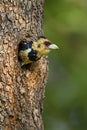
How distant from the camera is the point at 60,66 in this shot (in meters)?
8.35

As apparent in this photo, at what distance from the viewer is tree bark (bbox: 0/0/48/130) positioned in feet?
14.1

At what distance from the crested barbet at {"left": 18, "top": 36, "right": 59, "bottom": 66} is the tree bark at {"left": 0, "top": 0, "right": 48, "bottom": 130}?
0.04 metres

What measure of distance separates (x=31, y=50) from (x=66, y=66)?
12.8ft

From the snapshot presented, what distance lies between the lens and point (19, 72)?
4.39 meters

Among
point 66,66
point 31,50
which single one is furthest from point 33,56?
point 66,66

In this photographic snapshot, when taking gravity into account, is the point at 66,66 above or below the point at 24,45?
below

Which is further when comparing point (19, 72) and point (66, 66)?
point (66, 66)

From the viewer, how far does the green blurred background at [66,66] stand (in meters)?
7.35

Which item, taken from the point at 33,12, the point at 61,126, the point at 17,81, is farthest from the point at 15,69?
the point at 61,126

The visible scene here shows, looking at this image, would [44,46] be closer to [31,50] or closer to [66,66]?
[31,50]

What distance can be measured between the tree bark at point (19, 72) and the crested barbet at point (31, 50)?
4cm

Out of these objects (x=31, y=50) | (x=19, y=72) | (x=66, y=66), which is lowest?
(x=66, y=66)

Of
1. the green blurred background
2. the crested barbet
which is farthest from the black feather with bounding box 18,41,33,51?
the green blurred background

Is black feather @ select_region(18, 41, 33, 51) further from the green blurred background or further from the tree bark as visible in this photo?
the green blurred background
